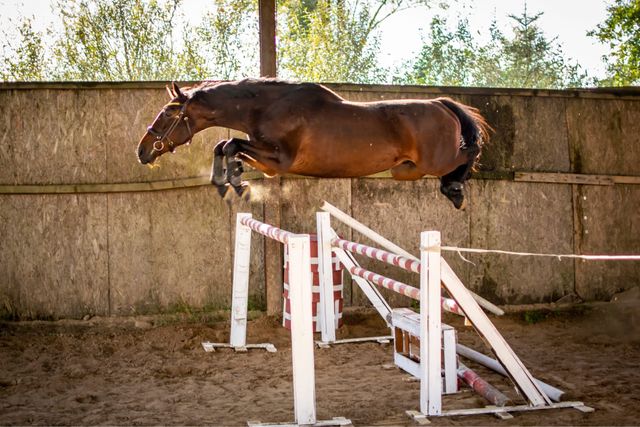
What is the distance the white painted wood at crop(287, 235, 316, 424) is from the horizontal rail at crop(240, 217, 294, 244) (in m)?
0.12

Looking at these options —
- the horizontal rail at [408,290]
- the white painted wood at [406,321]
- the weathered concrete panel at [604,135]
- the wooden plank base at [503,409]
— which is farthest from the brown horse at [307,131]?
the weathered concrete panel at [604,135]

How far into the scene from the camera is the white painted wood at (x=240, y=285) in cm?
528

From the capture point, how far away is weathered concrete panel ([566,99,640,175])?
6664 mm

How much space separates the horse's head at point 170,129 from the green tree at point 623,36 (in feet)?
22.9

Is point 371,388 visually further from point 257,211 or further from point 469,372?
point 257,211

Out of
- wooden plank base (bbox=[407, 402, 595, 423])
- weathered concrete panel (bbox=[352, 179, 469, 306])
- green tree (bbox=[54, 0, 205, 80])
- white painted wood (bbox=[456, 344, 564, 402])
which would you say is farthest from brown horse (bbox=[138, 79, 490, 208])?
green tree (bbox=[54, 0, 205, 80])

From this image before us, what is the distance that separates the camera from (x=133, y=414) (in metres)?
3.61

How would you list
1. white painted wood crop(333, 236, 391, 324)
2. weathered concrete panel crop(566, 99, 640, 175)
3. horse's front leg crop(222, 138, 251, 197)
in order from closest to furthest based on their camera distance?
1. horse's front leg crop(222, 138, 251, 197)
2. white painted wood crop(333, 236, 391, 324)
3. weathered concrete panel crop(566, 99, 640, 175)

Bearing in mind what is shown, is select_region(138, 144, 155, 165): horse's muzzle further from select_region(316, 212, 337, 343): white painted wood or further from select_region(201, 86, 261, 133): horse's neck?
select_region(316, 212, 337, 343): white painted wood

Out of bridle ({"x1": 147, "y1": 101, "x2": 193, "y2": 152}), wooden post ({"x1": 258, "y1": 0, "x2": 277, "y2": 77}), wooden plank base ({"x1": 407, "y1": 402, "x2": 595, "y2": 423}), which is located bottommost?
wooden plank base ({"x1": 407, "y1": 402, "x2": 595, "y2": 423})

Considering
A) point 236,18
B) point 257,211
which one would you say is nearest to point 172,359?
point 257,211

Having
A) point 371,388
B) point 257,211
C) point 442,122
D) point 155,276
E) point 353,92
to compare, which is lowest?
point 371,388

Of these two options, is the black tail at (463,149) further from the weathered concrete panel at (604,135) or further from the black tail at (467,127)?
the weathered concrete panel at (604,135)

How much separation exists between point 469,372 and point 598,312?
315cm
